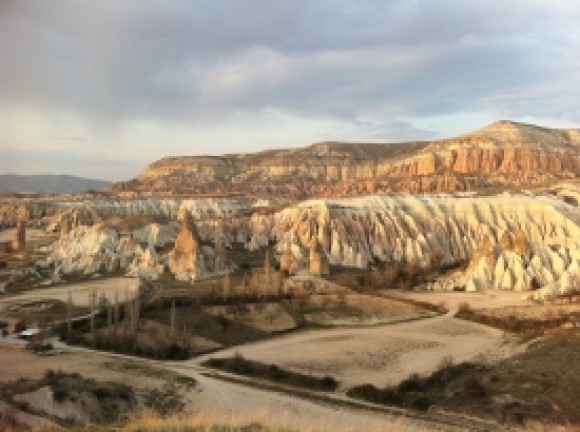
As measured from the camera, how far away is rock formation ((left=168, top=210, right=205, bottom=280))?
184 ft

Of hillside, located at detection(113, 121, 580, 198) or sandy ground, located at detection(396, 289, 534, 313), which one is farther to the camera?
hillside, located at detection(113, 121, 580, 198)

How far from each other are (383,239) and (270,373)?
135 ft

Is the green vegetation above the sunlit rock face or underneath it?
underneath

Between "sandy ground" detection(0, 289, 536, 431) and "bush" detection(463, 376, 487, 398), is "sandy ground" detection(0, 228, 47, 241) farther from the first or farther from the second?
"bush" detection(463, 376, 487, 398)

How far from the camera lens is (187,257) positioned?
57625 mm

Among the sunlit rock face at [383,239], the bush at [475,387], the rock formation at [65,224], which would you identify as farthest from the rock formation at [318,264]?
the rock formation at [65,224]

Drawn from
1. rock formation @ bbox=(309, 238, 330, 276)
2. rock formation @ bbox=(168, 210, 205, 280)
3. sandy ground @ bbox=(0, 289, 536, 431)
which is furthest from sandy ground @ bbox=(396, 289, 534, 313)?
rock formation @ bbox=(168, 210, 205, 280)

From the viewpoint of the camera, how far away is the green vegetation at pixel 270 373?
1061 inches

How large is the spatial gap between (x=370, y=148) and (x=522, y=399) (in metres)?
131

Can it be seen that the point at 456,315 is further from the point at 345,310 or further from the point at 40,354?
the point at 40,354

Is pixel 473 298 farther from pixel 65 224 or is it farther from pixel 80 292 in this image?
pixel 65 224

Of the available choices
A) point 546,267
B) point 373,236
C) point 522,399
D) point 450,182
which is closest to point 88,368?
point 522,399

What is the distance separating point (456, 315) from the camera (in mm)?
43750

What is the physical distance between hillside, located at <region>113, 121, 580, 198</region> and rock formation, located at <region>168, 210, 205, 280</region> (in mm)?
49582
